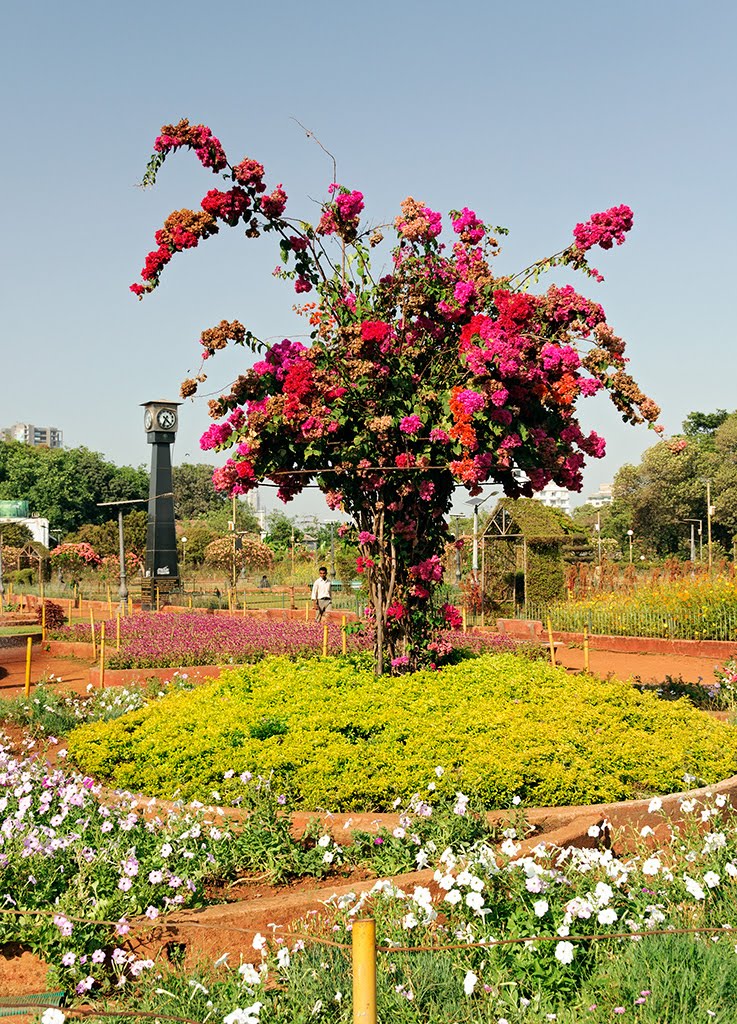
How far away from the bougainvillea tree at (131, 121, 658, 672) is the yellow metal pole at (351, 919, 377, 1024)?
4.33 metres

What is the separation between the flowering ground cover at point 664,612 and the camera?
16.3 meters

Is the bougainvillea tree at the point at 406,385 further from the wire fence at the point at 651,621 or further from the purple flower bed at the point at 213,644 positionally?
the wire fence at the point at 651,621

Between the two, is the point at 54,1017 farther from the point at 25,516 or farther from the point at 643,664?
the point at 25,516

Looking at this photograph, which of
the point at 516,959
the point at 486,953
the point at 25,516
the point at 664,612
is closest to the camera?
the point at 516,959

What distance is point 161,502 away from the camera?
99.3 feet

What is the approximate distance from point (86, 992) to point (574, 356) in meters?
4.76

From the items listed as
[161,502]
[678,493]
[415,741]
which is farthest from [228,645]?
[678,493]

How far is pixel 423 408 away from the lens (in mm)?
6906

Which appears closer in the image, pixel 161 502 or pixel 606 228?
pixel 606 228

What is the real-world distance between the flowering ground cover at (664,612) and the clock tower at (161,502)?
14.6 meters

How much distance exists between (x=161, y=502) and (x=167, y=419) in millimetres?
2619

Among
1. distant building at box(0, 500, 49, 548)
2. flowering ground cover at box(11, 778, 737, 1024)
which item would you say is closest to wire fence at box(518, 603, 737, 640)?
flowering ground cover at box(11, 778, 737, 1024)

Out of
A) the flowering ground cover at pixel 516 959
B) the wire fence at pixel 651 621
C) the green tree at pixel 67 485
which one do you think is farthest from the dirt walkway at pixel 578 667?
the green tree at pixel 67 485

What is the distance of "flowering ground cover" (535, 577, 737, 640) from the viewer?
53.6 ft
